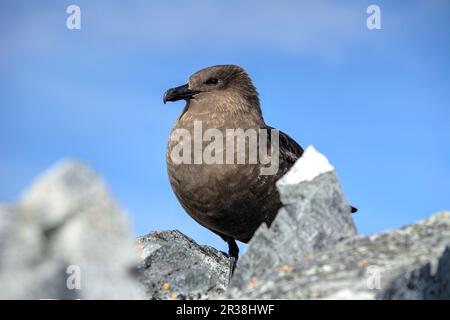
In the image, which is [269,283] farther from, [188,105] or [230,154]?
[188,105]

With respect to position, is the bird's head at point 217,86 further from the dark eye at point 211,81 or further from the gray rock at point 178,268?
the gray rock at point 178,268

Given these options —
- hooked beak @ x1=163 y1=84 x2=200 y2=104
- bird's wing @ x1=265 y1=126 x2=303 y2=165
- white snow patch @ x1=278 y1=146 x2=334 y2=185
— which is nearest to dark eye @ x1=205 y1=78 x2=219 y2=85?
hooked beak @ x1=163 y1=84 x2=200 y2=104

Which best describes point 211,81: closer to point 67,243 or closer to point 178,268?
point 178,268

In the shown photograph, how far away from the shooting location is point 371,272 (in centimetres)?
557

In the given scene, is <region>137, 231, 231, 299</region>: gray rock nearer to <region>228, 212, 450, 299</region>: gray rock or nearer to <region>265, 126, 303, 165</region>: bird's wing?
<region>265, 126, 303, 165</region>: bird's wing

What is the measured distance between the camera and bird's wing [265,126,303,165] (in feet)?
29.4

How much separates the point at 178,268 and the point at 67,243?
143 inches

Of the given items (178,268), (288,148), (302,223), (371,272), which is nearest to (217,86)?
(288,148)
